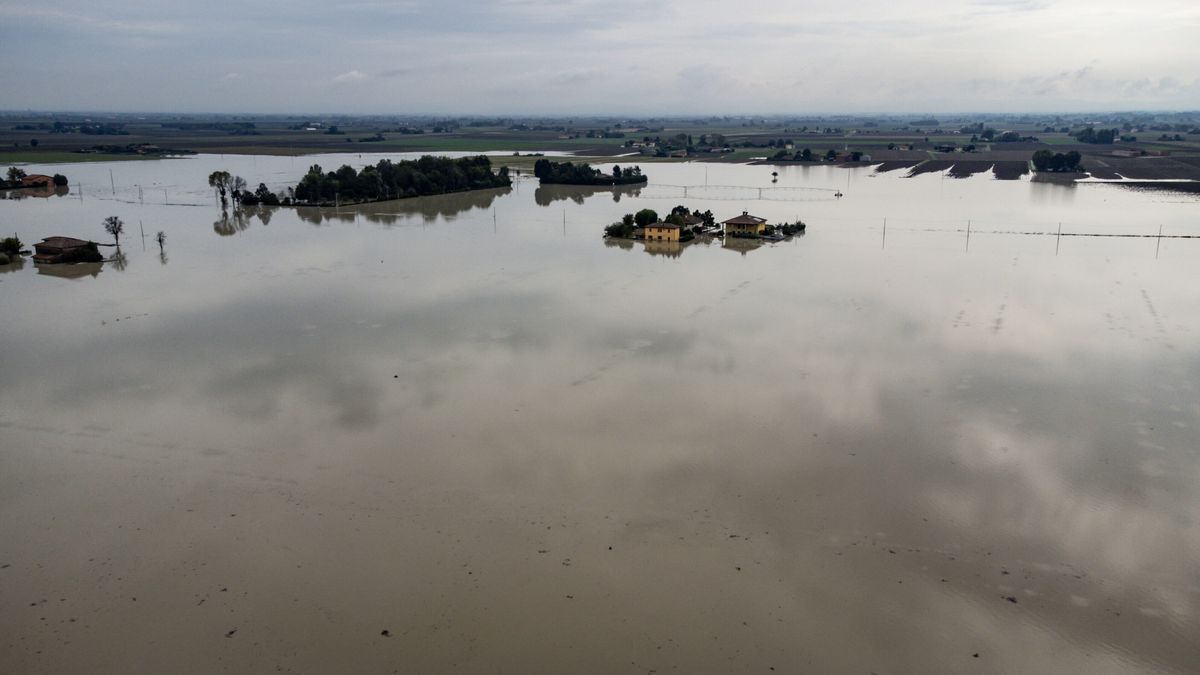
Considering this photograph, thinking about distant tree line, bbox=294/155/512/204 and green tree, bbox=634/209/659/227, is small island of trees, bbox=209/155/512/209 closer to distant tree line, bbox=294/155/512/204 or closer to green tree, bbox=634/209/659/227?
distant tree line, bbox=294/155/512/204

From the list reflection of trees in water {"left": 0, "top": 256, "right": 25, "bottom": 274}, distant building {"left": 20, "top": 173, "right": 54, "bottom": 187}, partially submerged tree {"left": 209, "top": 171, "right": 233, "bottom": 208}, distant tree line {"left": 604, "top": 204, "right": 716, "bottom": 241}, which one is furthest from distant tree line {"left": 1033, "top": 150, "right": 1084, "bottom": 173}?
distant building {"left": 20, "top": 173, "right": 54, "bottom": 187}

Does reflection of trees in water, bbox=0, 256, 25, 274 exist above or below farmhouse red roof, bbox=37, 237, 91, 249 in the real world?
below

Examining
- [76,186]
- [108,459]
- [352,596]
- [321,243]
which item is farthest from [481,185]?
[352,596]

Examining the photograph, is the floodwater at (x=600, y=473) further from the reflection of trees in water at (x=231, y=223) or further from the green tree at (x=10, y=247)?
the reflection of trees in water at (x=231, y=223)

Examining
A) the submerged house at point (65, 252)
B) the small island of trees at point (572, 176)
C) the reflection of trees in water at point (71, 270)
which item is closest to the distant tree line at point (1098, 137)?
the small island of trees at point (572, 176)

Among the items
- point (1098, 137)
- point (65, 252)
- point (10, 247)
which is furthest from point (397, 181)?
point (1098, 137)
